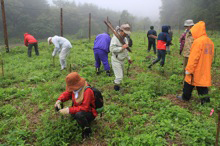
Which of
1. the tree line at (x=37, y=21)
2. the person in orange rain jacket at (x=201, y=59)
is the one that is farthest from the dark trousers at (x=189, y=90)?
the tree line at (x=37, y=21)

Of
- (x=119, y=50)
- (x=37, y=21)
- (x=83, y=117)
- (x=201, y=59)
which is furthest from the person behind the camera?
(x=37, y=21)

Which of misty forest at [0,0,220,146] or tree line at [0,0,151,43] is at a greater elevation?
tree line at [0,0,151,43]

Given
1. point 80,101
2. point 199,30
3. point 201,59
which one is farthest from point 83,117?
point 199,30

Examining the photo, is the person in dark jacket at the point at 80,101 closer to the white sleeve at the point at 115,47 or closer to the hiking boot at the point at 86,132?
the hiking boot at the point at 86,132

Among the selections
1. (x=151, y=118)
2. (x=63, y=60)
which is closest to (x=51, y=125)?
(x=151, y=118)

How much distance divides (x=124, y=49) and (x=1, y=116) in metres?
3.41

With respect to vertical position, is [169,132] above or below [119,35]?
below

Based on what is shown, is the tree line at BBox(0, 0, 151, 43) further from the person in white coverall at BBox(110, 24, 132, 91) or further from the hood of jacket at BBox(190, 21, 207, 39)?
the hood of jacket at BBox(190, 21, 207, 39)

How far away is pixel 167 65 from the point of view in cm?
741

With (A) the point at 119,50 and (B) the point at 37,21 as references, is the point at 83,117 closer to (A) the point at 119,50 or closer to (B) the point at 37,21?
(A) the point at 119,50

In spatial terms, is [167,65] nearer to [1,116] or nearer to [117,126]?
[117,126]

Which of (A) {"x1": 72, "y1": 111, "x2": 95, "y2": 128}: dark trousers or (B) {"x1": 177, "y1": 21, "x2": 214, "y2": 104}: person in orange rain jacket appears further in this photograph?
(B) {"x1": 177, "y1": 21, "x2": 214, "y2": 104}: person in orange rain jacket

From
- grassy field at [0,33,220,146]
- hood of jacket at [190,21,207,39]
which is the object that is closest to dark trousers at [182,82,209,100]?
grassy field at [0,33,220,146]

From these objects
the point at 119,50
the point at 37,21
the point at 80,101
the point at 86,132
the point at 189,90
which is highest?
the point at 37,21
